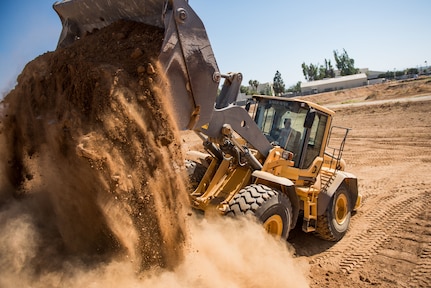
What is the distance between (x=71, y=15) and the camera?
404 centimetres

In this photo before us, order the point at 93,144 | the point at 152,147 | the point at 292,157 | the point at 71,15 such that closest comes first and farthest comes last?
the point at 93,144
the point at 152,147
the point at 71,15
the point at 292,157

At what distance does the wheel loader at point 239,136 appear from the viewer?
11.6ft

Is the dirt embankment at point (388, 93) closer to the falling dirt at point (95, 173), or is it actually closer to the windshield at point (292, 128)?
the windshield at point (292, 128)

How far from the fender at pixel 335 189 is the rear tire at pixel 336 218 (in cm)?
14

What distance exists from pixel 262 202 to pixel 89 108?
2644 millimetres

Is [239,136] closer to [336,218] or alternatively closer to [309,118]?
[309,118]

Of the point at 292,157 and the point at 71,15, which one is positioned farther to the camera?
the point at 292,157

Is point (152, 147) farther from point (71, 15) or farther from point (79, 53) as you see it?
point (71, 15)

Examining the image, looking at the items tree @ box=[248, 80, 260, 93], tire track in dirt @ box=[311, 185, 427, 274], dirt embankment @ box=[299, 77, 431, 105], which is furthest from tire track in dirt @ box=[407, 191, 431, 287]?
tree @ box=[248, 80, 260, 93]

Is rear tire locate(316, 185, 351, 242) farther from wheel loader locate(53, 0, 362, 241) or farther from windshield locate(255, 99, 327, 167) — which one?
windshield locate(255, 99, 327, 167)

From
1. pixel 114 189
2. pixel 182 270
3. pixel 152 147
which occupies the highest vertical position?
pixel 152 147

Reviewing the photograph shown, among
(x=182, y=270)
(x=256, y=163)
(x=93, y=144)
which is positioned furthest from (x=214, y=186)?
(x=93, y=144)

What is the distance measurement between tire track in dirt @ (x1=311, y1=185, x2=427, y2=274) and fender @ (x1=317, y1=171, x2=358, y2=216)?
1.92 feet

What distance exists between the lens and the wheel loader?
A: 3527 mm
